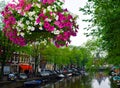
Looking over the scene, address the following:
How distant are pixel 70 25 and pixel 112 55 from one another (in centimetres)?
1699

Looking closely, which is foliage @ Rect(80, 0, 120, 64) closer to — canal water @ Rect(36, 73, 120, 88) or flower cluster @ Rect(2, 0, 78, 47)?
flower cluster @ Rect(2, 0, 78, 47)

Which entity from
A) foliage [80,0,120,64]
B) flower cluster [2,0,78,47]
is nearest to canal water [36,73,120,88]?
foliage [80,0,120,64]

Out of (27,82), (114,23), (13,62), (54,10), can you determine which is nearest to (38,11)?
(54,10)

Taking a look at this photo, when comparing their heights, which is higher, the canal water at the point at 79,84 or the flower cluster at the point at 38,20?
the flower cluster at the point at 38,20

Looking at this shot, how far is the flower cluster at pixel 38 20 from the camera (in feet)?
24.9

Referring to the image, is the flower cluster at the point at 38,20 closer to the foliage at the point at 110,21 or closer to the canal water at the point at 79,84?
the foliage at the point at 110,21

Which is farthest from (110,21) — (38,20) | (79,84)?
(79,84)

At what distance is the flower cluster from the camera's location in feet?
24.9

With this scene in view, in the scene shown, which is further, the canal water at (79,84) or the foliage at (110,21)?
the canal water at (79,84)

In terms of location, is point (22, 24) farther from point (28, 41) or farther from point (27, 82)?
point (27, 82)

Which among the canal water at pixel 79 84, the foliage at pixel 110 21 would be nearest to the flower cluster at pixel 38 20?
the foliage at pixel 110 21

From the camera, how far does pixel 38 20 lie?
7.57 metres

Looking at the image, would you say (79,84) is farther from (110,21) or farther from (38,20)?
(38,20)

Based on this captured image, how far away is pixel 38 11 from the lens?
769 cm
